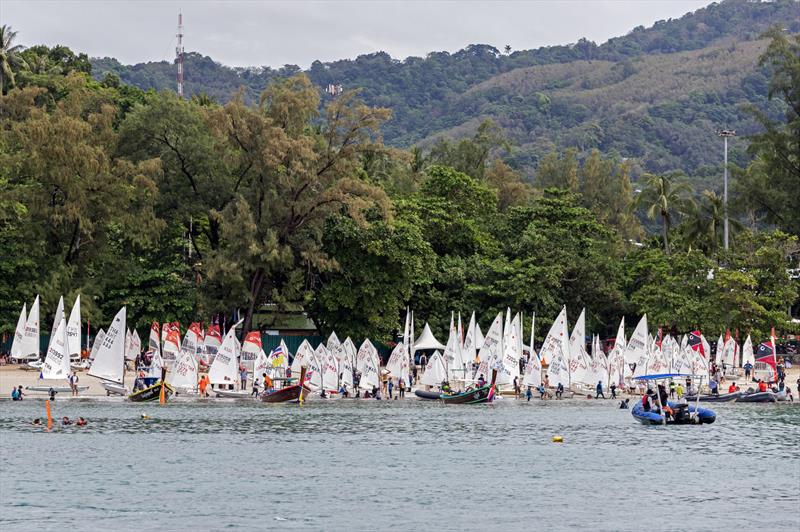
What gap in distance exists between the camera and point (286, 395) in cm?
7619

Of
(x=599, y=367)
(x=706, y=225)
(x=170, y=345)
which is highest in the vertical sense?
(x=706, y=225)

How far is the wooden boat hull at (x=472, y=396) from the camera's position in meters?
76.0

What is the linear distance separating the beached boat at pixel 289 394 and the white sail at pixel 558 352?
15547 millimetres

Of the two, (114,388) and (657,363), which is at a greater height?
(657,363)

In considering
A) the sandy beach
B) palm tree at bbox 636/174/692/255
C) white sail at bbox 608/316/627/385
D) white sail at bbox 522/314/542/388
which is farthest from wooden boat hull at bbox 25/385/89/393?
palm tree at bbox 636/174/692/255

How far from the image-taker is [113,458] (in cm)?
5403

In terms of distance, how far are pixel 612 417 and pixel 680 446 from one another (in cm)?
1222

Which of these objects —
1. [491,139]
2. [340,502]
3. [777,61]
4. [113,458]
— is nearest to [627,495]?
[340,502]

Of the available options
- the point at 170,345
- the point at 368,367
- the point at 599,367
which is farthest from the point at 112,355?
the point at 599,367

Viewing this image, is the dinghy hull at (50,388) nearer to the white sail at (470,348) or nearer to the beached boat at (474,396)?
the beached boat at (474,396)

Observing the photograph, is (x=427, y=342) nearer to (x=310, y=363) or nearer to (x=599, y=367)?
(x=310, y=363)

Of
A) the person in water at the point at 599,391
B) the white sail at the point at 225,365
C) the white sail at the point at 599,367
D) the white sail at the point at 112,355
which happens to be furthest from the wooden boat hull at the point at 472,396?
the white sail at the point at 112,355

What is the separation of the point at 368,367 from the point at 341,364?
281 cm

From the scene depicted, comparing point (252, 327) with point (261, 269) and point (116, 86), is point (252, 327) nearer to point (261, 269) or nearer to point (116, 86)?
point (261, 269)
